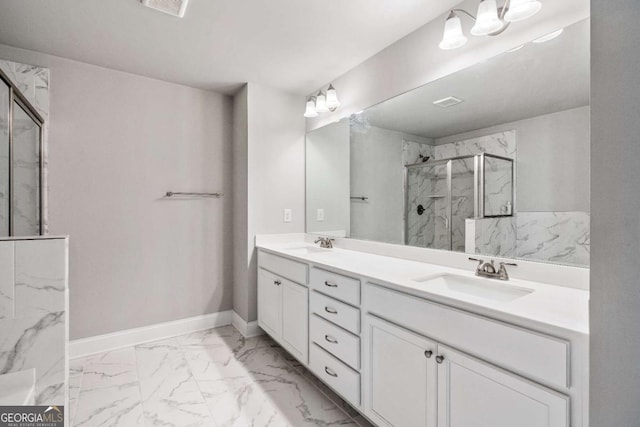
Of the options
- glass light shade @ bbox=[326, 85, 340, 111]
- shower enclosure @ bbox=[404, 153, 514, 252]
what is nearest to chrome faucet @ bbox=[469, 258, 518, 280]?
shower enclosure @ bbox=[404, 153, 514, 252]

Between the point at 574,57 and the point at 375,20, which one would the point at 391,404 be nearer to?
the point at 574,57

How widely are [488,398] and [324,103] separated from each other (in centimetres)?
220

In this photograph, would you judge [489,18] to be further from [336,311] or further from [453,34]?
[336,311]

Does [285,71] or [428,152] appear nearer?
[428,152]

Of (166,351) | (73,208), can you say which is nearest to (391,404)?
(166,351)

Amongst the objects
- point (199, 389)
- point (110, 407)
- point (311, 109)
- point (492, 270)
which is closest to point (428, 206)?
point (492, 270)

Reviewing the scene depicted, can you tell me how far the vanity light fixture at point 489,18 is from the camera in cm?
130

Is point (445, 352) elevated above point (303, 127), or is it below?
below

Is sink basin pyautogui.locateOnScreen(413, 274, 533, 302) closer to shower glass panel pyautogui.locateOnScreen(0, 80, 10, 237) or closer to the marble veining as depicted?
the marble veining

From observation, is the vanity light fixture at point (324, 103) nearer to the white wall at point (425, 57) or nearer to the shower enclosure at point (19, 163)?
the white wall at point (425, 57)

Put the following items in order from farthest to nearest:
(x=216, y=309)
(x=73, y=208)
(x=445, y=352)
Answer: (x=216, y=309) → (x=73, y=208) → (x=445, y=352)

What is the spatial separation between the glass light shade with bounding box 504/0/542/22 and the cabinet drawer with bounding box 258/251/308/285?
1.66m

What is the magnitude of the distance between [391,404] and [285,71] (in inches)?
93.0

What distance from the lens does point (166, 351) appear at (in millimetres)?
2441
